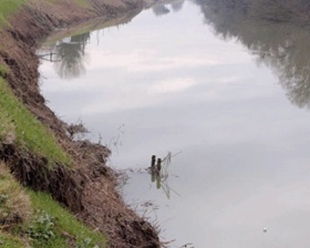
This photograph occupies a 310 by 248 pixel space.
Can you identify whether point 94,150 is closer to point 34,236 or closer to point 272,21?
point 34,236

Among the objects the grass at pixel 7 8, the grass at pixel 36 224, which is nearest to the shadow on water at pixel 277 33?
the grass at pixel 7 8

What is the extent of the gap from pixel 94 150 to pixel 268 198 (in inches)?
204

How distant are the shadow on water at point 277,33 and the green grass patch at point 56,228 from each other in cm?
1895

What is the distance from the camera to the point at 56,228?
8.11 metres

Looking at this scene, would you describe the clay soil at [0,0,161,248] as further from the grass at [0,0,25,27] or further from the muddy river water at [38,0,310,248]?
the grass at [0,0,25,27]

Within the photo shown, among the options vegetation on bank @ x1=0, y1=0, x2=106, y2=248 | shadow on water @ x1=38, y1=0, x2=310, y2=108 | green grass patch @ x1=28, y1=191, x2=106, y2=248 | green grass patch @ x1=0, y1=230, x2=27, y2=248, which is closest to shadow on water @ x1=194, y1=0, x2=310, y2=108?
shadow on water @ x1=38, y1=0, x2=310, y2=108

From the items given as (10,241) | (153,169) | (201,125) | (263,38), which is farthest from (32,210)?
(263,38)

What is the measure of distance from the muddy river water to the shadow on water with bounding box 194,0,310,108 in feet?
0.69

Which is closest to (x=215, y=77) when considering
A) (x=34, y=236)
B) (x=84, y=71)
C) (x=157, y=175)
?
(x=84, y=71)

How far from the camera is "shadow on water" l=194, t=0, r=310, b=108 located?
3269 cm

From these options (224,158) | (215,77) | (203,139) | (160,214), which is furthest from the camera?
(215,77)

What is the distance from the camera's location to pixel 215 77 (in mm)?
32000

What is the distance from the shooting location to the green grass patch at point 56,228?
7629 millimetres

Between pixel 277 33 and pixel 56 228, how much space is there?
157 ft
